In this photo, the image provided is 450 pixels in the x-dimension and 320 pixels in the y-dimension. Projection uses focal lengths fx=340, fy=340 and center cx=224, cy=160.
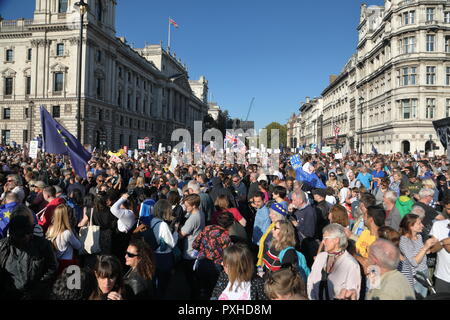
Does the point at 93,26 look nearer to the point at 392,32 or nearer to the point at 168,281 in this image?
the point at 392,32

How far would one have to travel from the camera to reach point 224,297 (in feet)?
11.3

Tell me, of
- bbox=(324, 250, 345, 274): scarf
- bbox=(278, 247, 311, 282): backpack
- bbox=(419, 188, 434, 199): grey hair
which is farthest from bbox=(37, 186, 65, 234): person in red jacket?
bbox=(419, 188, 434, 199): grey hair

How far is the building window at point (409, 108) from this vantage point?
43281mm

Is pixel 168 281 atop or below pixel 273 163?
below

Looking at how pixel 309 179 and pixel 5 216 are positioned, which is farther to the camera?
pixel 309 179

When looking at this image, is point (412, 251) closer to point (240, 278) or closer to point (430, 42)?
point (240, 278)

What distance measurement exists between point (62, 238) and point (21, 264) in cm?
83

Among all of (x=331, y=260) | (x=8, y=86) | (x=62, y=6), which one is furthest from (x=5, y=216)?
(x=8, y=86)

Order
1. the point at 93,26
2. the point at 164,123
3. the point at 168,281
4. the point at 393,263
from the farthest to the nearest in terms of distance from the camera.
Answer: the point at 164,123, the point at 93,26, the point at 168,281, the point at 393,263

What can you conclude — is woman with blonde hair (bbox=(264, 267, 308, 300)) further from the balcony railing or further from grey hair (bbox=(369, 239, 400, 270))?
the balcony railing

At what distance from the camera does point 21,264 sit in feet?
12.1

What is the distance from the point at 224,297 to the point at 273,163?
13799 millimetres
